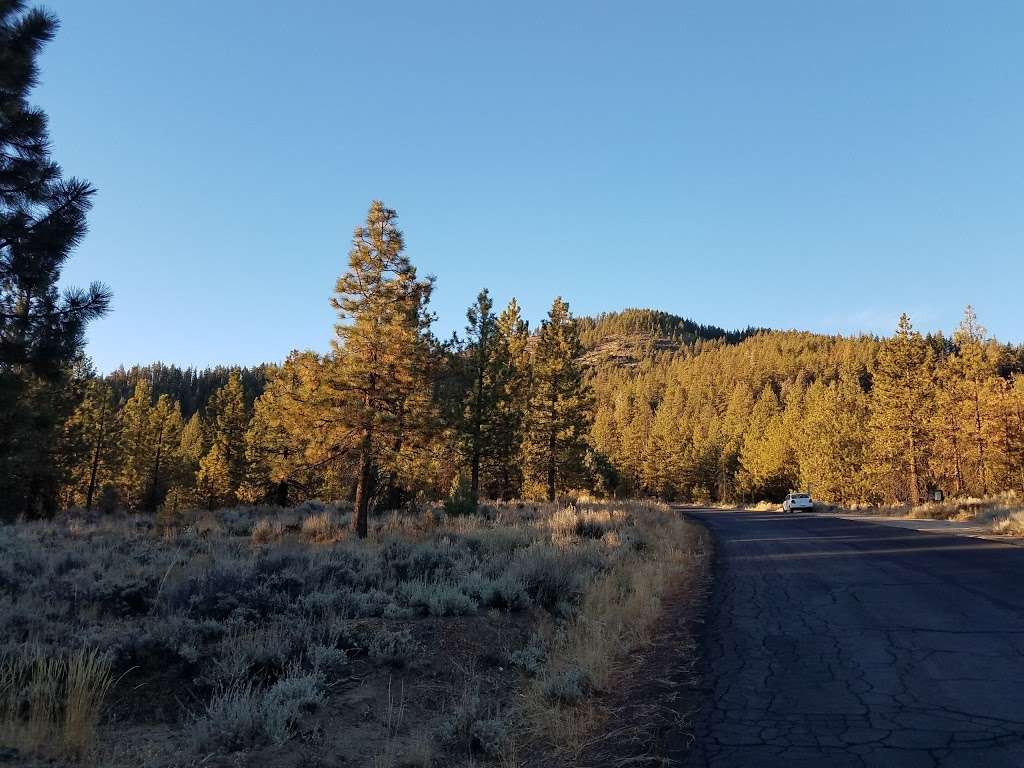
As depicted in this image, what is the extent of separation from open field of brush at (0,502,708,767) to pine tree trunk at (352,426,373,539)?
9103mm

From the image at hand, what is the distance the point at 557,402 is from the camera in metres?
40.0

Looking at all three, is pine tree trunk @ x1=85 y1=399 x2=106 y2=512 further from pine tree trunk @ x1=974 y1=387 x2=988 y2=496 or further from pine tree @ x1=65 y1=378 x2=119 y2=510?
pine tree trunk @ x1=974 y1=387 x2=988 y2=496

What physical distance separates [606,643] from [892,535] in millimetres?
16987

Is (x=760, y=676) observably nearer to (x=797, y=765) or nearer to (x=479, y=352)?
(x=797, y=765)

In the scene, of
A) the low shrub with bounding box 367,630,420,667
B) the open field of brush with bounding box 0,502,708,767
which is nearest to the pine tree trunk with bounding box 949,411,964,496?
the open field of brush with bounding box 0,502,708,767

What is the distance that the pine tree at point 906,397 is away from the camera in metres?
46.7

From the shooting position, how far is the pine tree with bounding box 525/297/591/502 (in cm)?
3994

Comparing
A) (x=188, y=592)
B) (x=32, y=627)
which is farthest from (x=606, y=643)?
(x=32, y=627)

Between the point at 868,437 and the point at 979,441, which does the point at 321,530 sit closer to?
the point at 979,441

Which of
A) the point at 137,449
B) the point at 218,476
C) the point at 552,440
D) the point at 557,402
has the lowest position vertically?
the point at 218,476

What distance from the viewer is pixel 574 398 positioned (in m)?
40.1

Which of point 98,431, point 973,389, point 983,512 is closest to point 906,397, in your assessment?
point 973,389

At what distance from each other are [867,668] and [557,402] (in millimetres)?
33804

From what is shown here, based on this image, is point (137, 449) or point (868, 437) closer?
point (137, 449)
